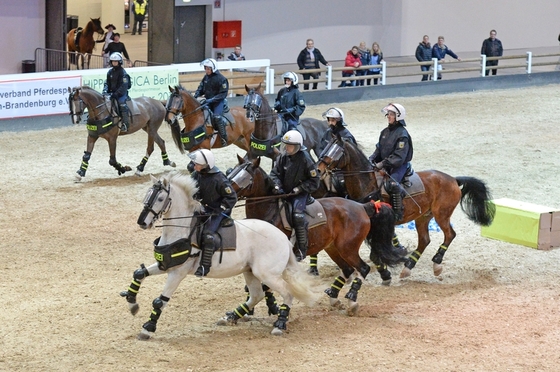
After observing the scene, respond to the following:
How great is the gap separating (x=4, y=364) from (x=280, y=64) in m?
23.1

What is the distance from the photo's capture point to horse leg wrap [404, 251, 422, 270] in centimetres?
1177

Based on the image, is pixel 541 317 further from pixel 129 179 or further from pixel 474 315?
pixel 129 179

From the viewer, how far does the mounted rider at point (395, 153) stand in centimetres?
1141

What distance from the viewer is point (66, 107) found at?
20.8 meters

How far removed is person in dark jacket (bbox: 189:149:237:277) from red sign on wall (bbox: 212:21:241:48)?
2048cm

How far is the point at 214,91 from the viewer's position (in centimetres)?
1639

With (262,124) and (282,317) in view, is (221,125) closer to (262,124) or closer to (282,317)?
(262,124)

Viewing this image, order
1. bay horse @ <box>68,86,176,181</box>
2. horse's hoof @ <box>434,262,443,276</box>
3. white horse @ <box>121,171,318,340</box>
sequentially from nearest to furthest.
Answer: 1. white horse @ <box>121,171,318,340</box>
2. horse's hoof @ <box>434,262,443,276</box>
3. bay horse @ <box>68,86,176,181</box>

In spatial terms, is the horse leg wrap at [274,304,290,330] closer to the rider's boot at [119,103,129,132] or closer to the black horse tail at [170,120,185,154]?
the black horse tail at [170,120,185,154]

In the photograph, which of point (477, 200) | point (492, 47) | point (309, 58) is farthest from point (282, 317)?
point (492, 47)

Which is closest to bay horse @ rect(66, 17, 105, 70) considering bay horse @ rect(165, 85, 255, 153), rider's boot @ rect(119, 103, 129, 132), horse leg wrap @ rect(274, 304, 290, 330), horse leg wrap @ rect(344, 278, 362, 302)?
rider's boot @ rect(119, 103, 129, 132)

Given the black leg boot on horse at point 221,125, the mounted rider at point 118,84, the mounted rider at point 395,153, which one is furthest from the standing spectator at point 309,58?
the mounted rider at point 395,153

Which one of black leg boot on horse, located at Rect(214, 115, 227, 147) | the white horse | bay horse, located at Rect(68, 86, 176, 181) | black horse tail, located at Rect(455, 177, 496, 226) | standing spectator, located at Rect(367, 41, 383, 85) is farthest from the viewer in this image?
standing spectator, located at Rect(367, 41, 383, 85)

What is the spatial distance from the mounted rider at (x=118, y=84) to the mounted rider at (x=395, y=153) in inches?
254
